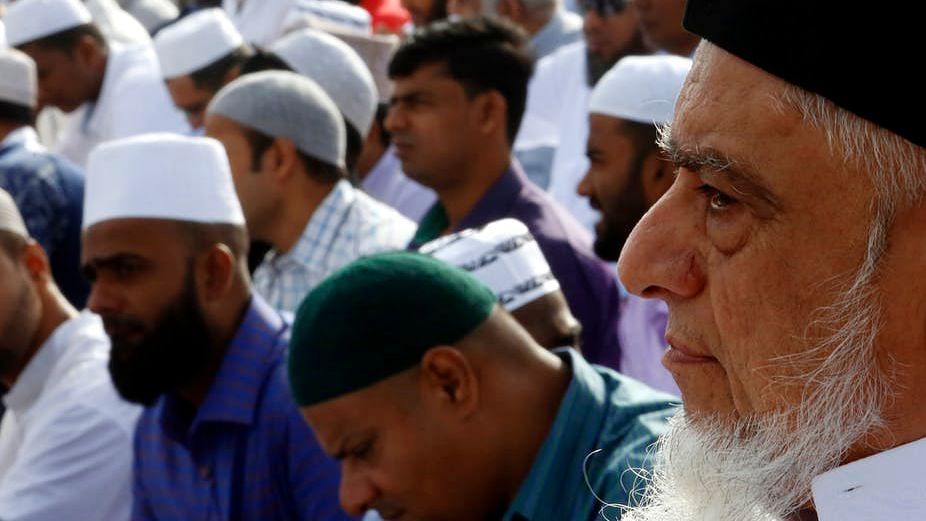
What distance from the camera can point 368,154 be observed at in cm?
607

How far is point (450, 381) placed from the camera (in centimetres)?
274

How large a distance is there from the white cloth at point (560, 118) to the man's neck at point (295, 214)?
1.60 meters

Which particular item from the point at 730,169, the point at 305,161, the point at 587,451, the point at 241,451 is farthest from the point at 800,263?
the point at 305,161

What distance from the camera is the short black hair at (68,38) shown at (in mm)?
7871

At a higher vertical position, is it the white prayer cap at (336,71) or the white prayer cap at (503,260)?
the white prayer cap at (503,260)

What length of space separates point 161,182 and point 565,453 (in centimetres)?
186

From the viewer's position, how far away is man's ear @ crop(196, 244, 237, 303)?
3.85m

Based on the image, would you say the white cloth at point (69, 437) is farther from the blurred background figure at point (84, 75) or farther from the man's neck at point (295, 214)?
the blurred background figure at point (84, 75)

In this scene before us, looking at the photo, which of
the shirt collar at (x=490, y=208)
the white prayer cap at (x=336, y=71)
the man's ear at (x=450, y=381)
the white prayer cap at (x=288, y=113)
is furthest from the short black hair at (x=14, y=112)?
the man's ear at (x=450, y=381)

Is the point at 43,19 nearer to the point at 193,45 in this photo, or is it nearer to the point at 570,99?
the point at 193,45

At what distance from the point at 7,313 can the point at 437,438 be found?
1938mm

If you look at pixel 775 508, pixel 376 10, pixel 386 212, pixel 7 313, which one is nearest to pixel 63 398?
pixel 7 313

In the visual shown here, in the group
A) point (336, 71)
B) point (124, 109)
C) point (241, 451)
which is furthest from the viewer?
point (124, 109)

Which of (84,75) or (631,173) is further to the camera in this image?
(84,75)
